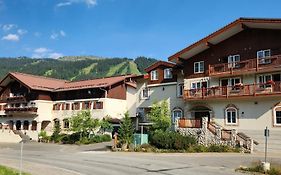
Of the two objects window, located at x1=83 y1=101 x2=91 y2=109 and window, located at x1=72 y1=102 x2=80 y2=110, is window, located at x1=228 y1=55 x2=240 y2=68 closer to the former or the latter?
window, located at x1=83 y1=101 x2=91 y2=109

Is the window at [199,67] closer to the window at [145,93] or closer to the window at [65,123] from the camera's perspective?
the window at [145,93]

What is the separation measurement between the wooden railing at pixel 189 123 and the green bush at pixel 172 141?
2.03 m

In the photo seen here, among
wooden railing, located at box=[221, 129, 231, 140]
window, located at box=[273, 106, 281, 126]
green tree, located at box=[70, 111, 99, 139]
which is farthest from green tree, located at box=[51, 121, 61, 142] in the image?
window, located at box=[273, 106, 281, 126]

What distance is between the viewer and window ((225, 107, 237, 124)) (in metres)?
36.9

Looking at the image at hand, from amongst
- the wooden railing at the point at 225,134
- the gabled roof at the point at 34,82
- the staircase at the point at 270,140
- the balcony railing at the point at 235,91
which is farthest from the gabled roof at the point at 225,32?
the gabled roof at the point at 34,82

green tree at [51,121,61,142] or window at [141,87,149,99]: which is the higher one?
window at [141,87,149,99]

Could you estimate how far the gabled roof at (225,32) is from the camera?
33906 millimetres

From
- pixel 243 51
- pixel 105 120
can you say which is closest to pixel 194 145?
pixel 243 51

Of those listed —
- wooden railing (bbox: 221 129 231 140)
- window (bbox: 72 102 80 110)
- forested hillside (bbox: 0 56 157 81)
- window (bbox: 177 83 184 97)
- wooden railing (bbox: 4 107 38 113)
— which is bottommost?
wooden railing (bbox: 221 129 231 140)

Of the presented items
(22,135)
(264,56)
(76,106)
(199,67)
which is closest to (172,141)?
(199,67)

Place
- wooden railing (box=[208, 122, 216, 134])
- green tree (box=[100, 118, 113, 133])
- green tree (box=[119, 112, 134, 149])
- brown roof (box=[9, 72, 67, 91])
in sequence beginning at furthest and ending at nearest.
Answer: brown roof (box=[9, 72, 67, 91]) → green tree (box=[100, 118, 113, 133]) → green tree (box=[119, 112, 134, 149]) → wooden railing (box=[208, 122, 216, 134])

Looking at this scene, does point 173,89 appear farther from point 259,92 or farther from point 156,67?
point 259,92

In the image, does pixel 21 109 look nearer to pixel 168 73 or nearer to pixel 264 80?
pixel 168 73

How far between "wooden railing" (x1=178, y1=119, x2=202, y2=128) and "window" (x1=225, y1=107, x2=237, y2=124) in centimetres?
307
